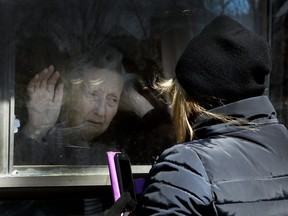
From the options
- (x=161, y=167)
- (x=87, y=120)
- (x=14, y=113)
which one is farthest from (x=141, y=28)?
(x=161, y=167)

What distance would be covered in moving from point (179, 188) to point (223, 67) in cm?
36

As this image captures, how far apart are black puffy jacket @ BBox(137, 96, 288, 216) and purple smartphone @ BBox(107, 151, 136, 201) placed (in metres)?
0.32

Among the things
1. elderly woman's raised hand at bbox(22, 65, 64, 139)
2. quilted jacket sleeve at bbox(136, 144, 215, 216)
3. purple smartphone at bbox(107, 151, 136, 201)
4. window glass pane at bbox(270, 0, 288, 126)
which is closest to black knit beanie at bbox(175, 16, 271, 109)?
quilted jacket sleeve at bbox(136, 144, 215, 216)

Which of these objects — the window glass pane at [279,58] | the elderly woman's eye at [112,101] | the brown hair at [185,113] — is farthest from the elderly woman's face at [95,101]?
the brown hair at [185,113]

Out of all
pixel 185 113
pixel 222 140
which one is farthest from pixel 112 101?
pixel 222 140

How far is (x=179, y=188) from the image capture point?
1.35 meters

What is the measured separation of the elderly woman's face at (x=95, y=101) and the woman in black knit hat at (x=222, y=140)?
143cm

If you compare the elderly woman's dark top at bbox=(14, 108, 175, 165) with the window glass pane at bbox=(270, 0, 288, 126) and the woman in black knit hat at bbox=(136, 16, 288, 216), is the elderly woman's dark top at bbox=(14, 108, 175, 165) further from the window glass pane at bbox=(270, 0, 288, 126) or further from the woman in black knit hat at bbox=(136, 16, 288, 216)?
the woman in black knit hat at bbox=(136, 16, 288, 216)

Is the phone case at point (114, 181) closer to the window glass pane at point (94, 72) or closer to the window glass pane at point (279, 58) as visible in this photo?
the window glass pane at point (94, 72)

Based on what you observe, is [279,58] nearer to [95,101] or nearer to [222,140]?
[95,101]

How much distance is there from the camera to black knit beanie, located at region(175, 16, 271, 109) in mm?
1474

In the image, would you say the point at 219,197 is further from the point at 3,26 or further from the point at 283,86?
the point at 283,86

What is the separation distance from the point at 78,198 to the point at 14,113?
1.85 ft

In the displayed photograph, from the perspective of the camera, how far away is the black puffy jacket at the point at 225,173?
4.39 ft
